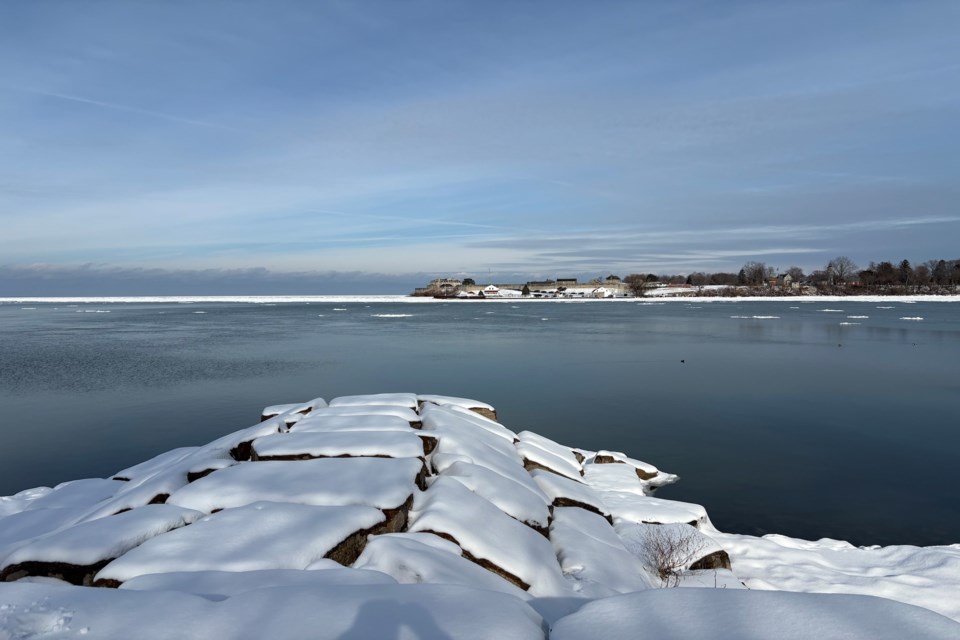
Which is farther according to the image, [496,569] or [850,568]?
[850,568]

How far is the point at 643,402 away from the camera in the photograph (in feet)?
49.3

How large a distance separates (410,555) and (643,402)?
11824 mm

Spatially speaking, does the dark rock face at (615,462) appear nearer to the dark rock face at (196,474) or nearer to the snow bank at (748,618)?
the dark rock face at (196,474)

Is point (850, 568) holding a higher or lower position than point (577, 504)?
lower

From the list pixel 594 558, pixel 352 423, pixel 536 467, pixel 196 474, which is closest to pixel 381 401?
pixel 352 423

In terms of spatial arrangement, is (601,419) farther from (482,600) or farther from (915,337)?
(915,337)

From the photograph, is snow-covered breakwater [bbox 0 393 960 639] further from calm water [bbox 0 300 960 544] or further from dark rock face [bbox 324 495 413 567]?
calm water [bbox 0 300 960 544]

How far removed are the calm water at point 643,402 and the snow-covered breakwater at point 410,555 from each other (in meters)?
1.48

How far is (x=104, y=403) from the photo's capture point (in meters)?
15.0

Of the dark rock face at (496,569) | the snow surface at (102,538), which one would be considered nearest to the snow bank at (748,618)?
the dark rock face at (496,569)

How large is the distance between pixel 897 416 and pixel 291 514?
1435 cm

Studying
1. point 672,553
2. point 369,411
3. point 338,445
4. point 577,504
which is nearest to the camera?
point 672,553

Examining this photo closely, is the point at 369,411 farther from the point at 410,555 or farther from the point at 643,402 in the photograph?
the point at 643,402

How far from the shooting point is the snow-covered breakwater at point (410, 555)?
9.52 ft
